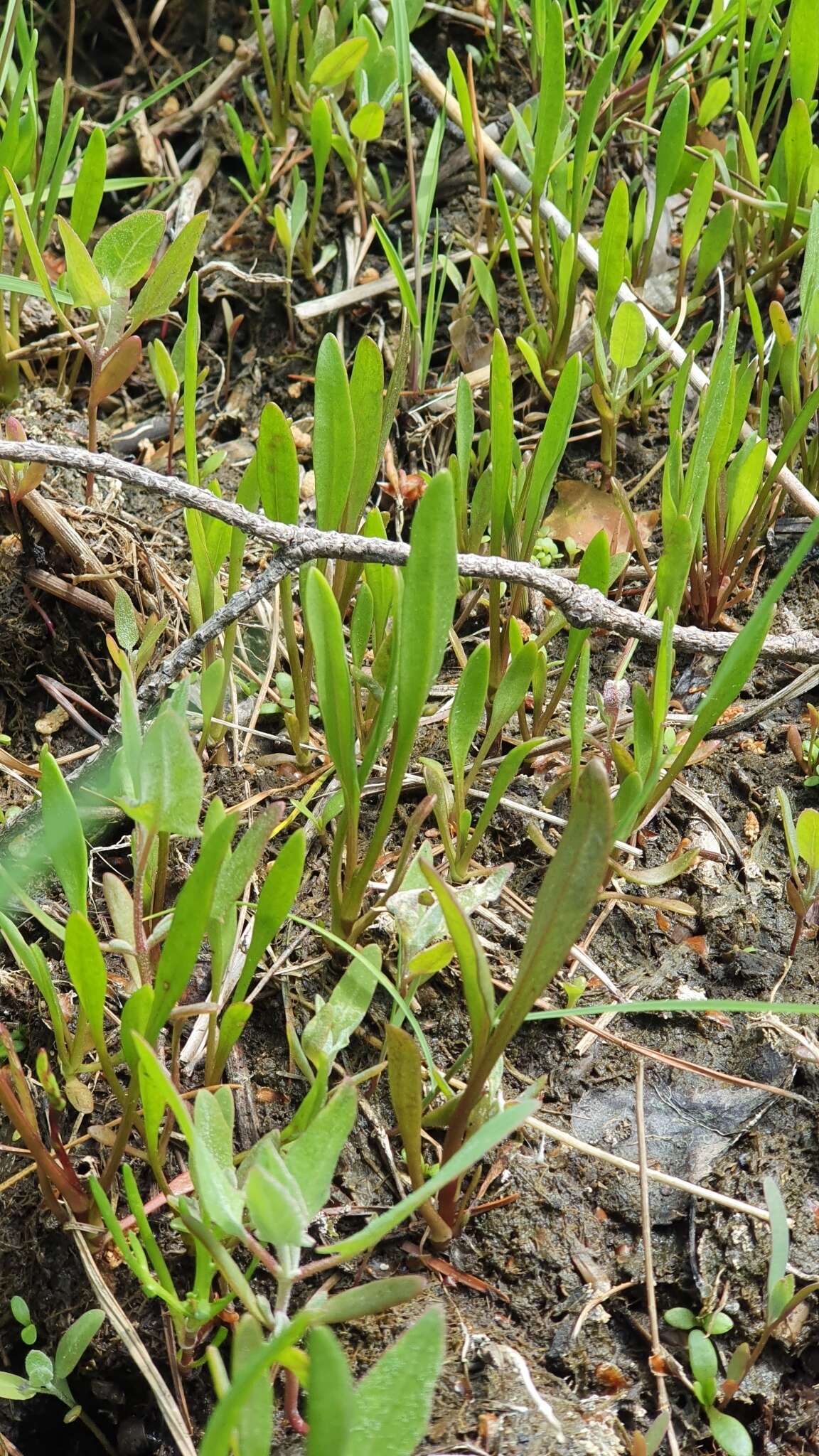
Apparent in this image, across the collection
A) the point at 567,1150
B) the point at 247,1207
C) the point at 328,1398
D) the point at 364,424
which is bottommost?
the point at 567,1150

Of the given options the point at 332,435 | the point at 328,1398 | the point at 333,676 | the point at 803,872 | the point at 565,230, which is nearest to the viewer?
the point at 328,1398

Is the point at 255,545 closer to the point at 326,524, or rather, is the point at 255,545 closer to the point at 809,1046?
the point at 326,524

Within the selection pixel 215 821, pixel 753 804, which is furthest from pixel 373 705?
pixel 753 804

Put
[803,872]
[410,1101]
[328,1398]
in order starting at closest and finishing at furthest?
[328,1398]
[410,1101]
[803,872]

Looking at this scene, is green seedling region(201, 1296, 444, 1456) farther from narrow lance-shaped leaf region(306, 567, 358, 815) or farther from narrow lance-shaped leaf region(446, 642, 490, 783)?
narrow lance-shaped leaf region(446, 642, 490, 783)

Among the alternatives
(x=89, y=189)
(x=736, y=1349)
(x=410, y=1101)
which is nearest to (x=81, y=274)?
(x=89, y=189)

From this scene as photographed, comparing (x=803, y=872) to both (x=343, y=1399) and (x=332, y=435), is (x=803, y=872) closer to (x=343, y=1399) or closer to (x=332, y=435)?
(x=332, y=435)
